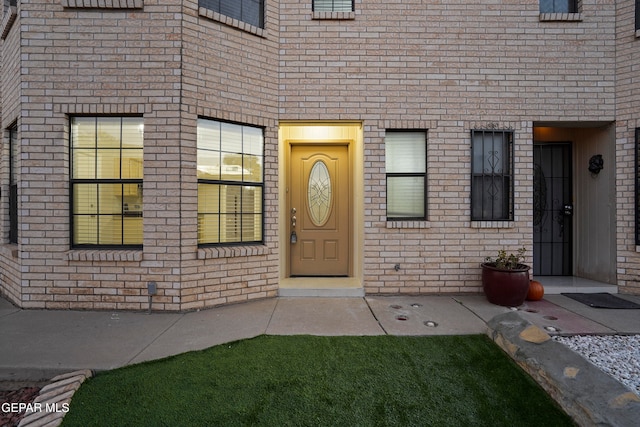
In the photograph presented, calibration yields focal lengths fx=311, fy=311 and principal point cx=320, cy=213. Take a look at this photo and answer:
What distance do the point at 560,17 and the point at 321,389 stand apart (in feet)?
21.5

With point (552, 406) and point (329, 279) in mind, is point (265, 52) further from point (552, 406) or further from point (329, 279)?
point (552, 406)

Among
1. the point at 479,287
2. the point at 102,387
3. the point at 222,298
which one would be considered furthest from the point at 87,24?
the point at 479,287

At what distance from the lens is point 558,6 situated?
17.5ft

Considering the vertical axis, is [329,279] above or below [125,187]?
below

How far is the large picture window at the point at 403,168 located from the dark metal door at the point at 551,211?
2514mm

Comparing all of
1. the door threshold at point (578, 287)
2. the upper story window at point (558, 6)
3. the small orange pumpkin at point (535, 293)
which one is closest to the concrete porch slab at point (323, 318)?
the small orange pumpkin at point (535, 293)

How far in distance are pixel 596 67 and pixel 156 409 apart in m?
7.43

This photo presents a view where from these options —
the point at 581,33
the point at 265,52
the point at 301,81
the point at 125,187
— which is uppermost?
the point at 581,33

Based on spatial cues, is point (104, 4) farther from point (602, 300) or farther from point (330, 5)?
point (602, 300)

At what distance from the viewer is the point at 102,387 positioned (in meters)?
2.50

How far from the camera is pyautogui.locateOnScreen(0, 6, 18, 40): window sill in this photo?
4492mm

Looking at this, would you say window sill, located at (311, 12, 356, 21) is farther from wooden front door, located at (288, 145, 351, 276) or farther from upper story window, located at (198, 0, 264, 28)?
wooden front door, located at (288, 145, 351, 276)

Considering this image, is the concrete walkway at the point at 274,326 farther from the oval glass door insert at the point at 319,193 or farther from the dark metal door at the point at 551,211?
the oval glass door insert at the point at 319,193

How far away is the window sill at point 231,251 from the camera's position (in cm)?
436
